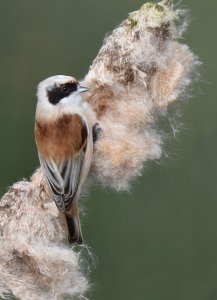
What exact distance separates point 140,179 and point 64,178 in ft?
2.89

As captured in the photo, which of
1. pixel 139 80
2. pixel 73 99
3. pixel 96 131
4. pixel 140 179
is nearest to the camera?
pixel 139 80

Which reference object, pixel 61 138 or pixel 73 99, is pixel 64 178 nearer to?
pixel 61 138

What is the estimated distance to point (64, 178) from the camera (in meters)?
2.95

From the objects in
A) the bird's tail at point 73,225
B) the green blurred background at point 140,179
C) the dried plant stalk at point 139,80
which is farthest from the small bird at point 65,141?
the green blurred background at point 140,179

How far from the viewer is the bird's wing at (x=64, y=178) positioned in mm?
2850

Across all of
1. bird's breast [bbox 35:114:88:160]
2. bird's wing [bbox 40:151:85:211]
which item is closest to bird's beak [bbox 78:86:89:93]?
bird's breast [bbox 35:114:88:160]

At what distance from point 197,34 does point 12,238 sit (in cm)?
141

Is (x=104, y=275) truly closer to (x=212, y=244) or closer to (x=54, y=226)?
(x=212, y=244)

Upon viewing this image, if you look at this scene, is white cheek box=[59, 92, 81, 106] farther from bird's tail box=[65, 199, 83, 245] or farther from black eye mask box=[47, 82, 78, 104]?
bird's tail box=[65, 199, 83, 245]

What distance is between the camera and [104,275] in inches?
147

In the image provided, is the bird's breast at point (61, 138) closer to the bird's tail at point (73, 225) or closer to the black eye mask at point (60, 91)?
the black eye mask at point (60, 91)

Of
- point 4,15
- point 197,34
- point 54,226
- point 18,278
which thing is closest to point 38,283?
point 18,278

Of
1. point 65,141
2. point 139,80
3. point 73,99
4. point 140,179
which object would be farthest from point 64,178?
point 140,179

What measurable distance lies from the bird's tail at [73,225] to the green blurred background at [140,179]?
0.65m
